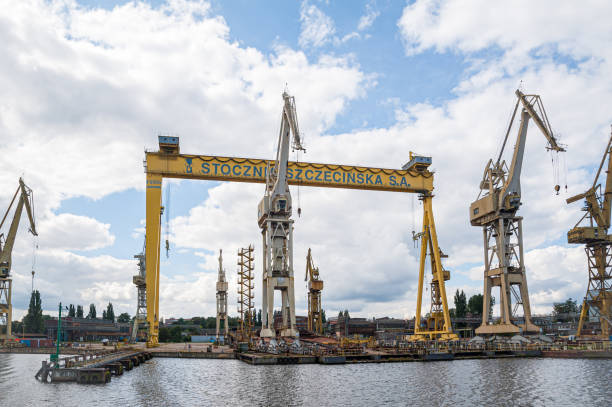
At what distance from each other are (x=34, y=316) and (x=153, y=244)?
84002mm

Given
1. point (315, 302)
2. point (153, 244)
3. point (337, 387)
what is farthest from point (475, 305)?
point (337, 387)

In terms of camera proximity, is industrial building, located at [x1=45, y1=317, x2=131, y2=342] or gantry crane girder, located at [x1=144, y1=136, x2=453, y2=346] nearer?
gantry crane girder, located at [x1=144, y1=136, x2=453, y2=346]

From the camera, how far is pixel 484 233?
53.5m

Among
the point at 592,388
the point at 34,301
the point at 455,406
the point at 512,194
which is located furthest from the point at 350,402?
the point at 34,301

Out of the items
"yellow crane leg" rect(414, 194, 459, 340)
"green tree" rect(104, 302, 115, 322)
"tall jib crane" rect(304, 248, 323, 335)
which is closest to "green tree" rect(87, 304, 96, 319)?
"green tree" rect(104, 302, 115, 322)

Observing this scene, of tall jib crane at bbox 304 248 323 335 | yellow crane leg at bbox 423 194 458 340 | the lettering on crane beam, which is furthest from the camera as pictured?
tall jib crane at bbox 304 248 323 335

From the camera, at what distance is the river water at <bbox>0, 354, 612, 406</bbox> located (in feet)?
73.2

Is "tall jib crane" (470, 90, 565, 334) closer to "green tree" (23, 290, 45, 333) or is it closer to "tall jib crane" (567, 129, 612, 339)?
"tall jib crane" (567, 129, 612, 339)

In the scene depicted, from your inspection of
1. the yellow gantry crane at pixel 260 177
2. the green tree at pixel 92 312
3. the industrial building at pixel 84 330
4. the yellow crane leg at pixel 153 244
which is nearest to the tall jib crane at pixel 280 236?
the yellow gantry crane at pixel 260 177

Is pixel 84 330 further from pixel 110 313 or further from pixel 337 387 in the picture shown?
pixel 337 387

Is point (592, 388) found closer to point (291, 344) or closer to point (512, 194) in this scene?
point (291, 344)

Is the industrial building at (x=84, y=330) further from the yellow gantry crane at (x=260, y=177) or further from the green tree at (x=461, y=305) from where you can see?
the yellow gantry crane at (x=260, y=177)

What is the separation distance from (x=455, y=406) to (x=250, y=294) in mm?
54586

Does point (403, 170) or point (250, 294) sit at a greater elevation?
point (403, 170)
